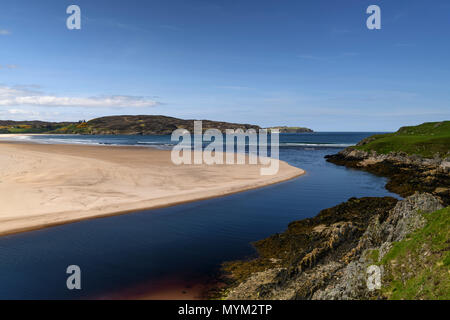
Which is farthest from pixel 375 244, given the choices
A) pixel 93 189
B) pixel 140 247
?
pixel 93 189

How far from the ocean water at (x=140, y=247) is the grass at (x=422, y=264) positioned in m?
7.49

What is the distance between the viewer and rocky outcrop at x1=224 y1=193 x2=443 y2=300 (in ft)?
27.8

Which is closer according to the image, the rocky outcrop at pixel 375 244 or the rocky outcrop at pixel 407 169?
the rocky outcrop at pixel 375 244

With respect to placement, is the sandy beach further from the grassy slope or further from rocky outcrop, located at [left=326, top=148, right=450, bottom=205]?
the grassy slope

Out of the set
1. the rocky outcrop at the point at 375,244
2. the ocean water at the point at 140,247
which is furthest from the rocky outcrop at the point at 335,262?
the ocean water at the point at 140,247

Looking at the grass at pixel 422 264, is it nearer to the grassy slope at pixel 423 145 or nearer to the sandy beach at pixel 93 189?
the sandy beach at pixel 93 189

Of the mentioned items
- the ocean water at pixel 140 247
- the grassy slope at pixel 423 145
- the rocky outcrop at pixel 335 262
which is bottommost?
the ocean water at pixel 140 247

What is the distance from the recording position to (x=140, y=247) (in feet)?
49.7

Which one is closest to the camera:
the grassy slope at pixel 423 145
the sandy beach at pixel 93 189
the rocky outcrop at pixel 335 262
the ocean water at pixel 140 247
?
the rocky outcrop at pixel 335 262

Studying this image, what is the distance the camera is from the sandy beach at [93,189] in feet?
63.0

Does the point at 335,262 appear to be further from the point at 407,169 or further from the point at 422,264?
the point at 407,169

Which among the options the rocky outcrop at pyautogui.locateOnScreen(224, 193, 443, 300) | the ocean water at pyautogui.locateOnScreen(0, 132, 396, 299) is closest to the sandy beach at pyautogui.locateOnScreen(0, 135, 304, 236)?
the ocean water at pyautogui.locateOnScreen(0, 132, 396, 299)

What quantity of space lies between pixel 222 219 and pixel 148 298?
411 inches

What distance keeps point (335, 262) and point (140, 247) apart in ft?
33.9
